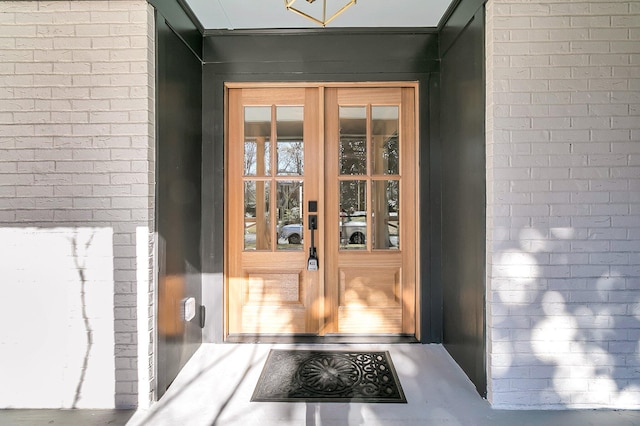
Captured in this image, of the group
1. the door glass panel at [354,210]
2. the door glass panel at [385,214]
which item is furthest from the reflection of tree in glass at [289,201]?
the door glass panel at [385,214]

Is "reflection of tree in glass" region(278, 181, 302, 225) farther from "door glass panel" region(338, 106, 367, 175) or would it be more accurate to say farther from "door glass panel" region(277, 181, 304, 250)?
"door glass panel" region(338, 106, 367, 175)

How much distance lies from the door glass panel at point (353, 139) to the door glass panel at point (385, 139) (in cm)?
8

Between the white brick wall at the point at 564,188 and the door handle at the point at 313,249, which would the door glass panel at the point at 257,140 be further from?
the white brick wall at the point at 564,188

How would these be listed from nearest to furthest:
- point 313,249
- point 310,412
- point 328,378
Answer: point 310,412 → point 328,378 → point 313,249

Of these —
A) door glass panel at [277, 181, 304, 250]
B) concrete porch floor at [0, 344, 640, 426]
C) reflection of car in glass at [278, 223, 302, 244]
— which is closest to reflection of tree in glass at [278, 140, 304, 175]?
door glass panel at [277, 181, 304, 250]

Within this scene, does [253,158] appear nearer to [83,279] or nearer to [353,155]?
[353,155]

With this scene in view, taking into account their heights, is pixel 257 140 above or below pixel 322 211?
above

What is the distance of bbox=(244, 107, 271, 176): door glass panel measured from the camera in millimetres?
2840

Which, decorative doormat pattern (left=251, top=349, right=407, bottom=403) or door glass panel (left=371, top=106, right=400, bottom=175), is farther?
door glass panel (left=371, top=106, right=400, bottom=175)

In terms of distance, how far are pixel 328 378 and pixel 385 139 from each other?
187 cm

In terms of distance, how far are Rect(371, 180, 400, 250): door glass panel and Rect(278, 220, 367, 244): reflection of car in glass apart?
0.35 feet

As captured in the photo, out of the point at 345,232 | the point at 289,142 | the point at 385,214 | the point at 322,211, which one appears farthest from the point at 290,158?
the point at 385,214

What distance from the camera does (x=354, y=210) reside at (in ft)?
9.32

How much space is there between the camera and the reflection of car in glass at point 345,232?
9.32 ft
